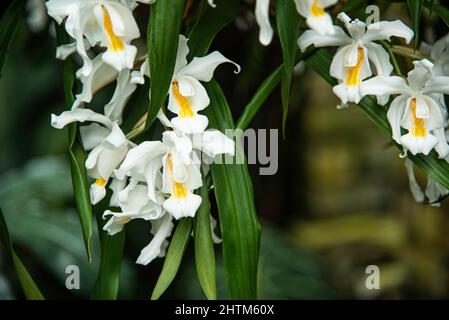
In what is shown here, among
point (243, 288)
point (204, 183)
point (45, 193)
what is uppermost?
point (45, 193)

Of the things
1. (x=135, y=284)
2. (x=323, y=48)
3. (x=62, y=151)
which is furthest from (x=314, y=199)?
(x=323, y=48)

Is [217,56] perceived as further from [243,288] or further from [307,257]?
[307,257]

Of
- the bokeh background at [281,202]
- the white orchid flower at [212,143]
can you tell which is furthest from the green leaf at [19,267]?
the bokeh background at [281,202]

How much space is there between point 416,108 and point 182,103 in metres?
0.28

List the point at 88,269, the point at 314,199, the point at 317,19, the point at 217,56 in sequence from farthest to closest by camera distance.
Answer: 1. the point at 314,199
2. the point at 88,269
3. the point at 217,56
4. the point at 317,19

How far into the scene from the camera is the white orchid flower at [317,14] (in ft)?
2.20

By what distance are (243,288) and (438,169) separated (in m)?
0.27

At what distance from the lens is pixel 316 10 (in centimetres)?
68

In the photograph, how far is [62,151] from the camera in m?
2.49

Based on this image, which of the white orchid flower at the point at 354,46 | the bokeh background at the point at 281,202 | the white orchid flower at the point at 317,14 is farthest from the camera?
the bokeh background at the point at 281,202

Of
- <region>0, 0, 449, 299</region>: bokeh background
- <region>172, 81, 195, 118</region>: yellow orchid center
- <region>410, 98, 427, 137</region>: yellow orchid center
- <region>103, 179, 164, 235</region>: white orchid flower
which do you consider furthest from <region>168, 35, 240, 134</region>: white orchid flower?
<region>0, 0, 449, 299</region>: bokeh background

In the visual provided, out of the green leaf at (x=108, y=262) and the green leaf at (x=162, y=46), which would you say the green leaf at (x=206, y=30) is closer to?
the green leaf at (x=162, y=46)

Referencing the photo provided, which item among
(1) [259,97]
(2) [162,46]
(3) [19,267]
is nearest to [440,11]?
(1) [259,97]

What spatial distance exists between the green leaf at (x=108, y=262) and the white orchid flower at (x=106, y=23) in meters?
0.23
